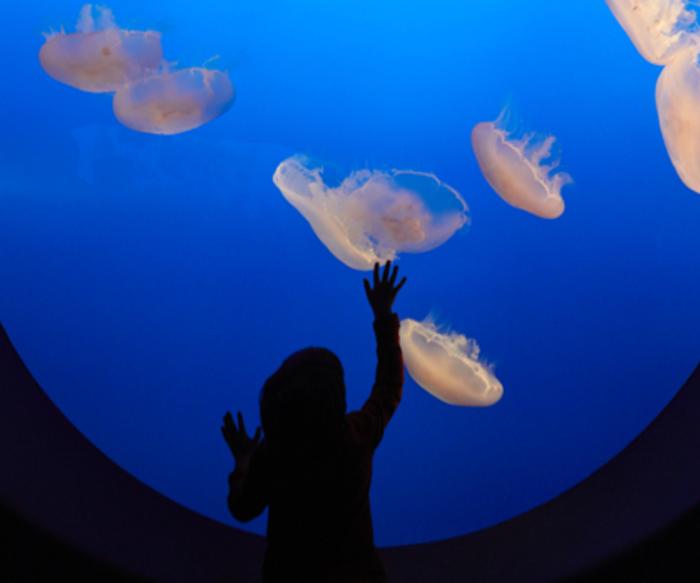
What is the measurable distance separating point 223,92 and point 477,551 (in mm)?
1962

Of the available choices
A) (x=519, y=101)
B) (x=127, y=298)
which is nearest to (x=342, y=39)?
(x=519, y=101)

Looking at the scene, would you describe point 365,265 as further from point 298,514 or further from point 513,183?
point 298,514

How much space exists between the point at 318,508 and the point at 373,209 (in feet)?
5.65

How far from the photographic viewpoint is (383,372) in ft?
4.80

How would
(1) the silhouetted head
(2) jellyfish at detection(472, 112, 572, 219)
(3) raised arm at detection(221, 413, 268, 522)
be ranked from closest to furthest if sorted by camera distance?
(1) the silhouetted head < (3) raised arm at detection(221, 413, 268, 522) < (2) jellyfish at detection(472, 112, 572, 219)

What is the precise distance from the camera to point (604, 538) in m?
1.79

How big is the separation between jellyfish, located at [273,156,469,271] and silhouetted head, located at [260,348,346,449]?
1.58m

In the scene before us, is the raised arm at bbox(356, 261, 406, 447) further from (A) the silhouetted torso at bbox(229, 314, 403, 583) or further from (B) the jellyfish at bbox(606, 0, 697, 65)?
(B) the jellyfish at bbox(606, 0, 697, 65)

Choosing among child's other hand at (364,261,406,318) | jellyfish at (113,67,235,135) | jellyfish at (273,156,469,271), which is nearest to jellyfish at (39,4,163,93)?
jellyfish at (113,67,235,135)

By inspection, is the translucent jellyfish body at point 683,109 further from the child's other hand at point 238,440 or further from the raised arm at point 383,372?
the child's other hand at point 238,440

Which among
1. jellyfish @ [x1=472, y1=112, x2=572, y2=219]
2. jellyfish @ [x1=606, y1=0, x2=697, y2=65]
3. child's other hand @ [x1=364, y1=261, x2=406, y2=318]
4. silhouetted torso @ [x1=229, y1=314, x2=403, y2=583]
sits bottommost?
silhouetted torso @ [x1=229, y1=314, x2=403, y2=583]

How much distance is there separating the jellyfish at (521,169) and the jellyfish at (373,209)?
0.76 feet

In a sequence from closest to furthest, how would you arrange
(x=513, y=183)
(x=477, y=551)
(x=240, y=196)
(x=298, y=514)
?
(x=298, y=514)
(x=477, y=551)
(x=240, y=196)
(x=513, y=183)

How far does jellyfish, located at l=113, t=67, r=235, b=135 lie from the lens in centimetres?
274
